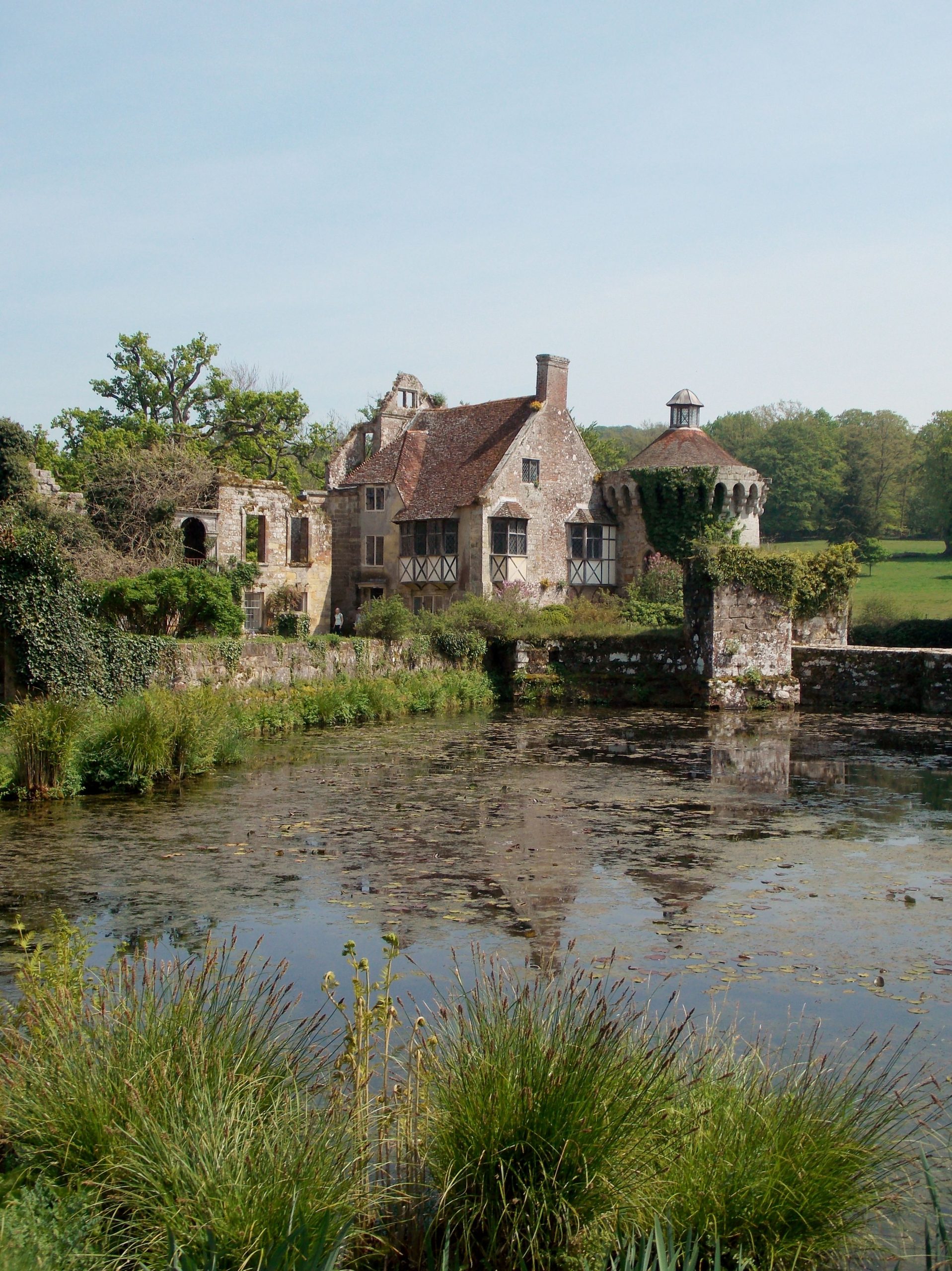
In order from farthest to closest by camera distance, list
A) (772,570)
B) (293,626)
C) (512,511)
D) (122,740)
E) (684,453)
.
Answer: (684,453) < (512,511) < (293,626) < (772,570) < (122,740)

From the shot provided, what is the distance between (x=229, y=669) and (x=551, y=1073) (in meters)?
17.5

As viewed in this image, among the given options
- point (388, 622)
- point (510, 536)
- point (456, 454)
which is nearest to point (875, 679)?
point (388, 622)

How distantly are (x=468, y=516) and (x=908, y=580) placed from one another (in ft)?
86.8

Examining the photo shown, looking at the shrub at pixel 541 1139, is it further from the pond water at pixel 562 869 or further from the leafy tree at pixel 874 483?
the leafy tree at pixel 874 483

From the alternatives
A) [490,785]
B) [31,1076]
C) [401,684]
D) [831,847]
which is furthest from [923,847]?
[401,684]

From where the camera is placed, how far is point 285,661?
73.7 feet

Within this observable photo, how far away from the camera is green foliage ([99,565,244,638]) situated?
25.0 metres

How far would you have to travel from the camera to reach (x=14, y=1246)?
3594 millimetres

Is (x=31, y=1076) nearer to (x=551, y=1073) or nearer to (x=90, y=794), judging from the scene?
(x=551, y=1073)

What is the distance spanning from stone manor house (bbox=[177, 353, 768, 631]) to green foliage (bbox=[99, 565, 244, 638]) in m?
10.8

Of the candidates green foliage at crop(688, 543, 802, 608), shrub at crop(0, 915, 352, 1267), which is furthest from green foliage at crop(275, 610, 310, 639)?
shrub at crop(0, 915, 352, 1267)

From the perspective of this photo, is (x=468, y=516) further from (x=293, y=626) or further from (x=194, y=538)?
(x=194, y=538)

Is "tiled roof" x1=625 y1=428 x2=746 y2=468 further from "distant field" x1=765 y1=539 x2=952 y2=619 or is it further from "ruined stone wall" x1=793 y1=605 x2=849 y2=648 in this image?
"ruined stone wall" x1=793 y1=605 x2=849 y2=648

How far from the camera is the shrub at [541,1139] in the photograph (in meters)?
4.11
